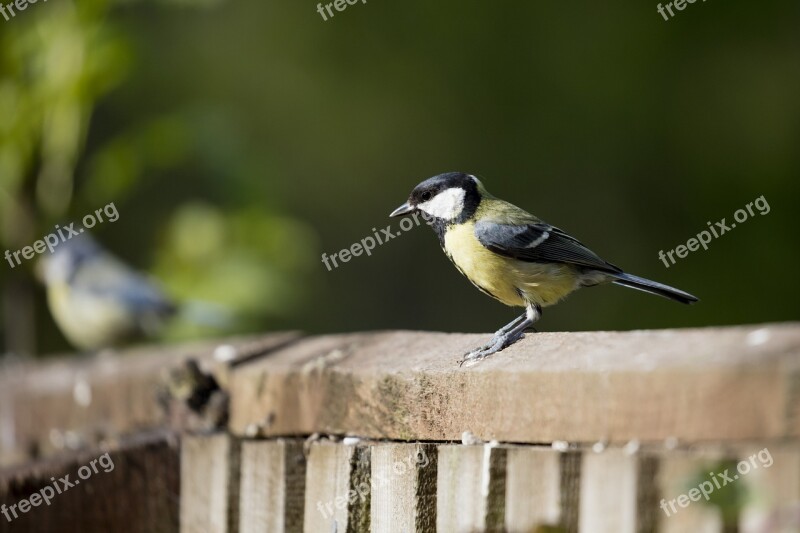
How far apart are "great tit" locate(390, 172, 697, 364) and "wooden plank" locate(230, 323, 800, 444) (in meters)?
0.52

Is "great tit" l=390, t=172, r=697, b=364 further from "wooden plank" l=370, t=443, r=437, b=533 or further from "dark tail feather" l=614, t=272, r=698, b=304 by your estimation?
"wooden plank" l=370, t=443, r=437, b=533

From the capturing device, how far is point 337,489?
1.49m

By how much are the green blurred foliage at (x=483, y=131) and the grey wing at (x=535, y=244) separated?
1.45 metres

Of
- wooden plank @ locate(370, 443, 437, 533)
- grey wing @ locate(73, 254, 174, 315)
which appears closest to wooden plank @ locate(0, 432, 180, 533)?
wooden plank @ locate(370, 443, 437, 533)

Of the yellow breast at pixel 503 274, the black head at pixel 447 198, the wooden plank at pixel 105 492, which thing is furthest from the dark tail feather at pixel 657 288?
the wooden plank at pixel 105 492

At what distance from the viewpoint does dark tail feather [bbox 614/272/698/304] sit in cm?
196

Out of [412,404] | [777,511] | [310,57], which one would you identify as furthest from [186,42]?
[777,511]

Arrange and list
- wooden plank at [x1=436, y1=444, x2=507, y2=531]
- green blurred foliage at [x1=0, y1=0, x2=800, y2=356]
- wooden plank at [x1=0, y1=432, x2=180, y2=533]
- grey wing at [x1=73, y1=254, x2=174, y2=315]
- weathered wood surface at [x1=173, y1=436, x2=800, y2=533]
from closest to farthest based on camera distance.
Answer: weathered wood surface at [x1=173, y1=436, x2=800, y2=533] < wooden plank at [x1=436, y1=444, x2=507, y2=531] < wooden plank at [x1=0, y1=432, x2=180, y2=533] < grey wing at [x1=73, y1=254, x2=174, y2=315] < green blurred foliage at [x1=0, y1=0, x2=800, y2=356]

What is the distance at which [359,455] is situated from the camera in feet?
4.81

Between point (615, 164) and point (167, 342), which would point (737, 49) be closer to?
point (615, 164)

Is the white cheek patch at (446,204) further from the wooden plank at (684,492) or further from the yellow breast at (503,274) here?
the wooden plank at (684,492)

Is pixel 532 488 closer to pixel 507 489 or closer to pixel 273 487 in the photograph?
pixel 507 489

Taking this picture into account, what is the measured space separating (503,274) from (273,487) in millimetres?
857

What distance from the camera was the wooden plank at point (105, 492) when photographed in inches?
72.4
